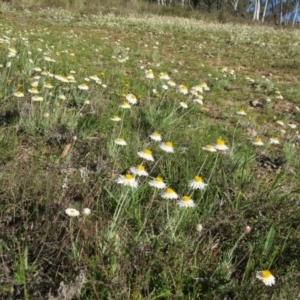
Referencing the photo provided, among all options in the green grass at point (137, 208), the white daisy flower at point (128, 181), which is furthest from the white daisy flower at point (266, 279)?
the white daisy flower at point (128, 181)

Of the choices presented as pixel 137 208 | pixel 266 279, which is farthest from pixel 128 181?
pixel 266 279

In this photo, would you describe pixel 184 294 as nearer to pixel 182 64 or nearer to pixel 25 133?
pixel 25 133

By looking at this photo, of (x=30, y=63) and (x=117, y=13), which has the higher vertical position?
(x=117, y=13)

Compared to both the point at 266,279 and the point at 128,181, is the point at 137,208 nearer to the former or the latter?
the point at 128,181

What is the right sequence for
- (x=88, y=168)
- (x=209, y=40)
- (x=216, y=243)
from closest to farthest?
(x=216, y=243) < (x=88, y=168) < (x=209, y=40)

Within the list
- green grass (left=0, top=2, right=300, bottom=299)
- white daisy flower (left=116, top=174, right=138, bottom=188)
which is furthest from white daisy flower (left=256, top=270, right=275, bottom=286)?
white daisy flower (left=116, top=174, right=138, bottom=188)

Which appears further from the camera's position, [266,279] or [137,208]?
[137,208]

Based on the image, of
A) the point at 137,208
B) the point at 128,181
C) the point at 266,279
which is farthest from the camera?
the point at 137,208

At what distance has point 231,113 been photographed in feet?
16.9

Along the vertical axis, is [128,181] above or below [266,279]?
above

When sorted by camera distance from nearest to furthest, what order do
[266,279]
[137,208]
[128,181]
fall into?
[266,279], [128,181], [137,208]

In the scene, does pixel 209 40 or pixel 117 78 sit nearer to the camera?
pixel 117 78

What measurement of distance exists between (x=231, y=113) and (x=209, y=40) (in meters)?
9.11

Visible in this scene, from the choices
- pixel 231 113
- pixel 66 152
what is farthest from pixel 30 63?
pixel 231 113
